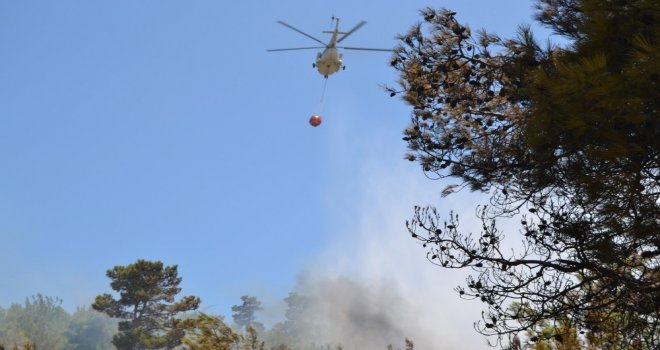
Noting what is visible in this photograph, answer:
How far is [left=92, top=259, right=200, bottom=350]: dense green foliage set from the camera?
42.6 m

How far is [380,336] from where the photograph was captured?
319 feet

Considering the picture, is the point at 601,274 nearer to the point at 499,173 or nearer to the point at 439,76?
the point at 499,173

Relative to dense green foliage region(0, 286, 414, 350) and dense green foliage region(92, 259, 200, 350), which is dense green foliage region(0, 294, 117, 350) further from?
dense green foliage region(92, 259, 200, 350)

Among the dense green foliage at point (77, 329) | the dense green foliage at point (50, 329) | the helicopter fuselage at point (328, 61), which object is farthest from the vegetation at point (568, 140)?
the dense green foliage at point (50, 329)

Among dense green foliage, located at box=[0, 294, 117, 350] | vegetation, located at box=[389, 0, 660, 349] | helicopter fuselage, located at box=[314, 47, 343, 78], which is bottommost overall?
vegetation, located at box=[389, 0, 660, 349]

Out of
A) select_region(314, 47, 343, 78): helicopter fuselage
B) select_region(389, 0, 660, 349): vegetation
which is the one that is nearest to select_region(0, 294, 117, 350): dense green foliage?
select_region(314, 47, 343, 78): helicopter fuselage

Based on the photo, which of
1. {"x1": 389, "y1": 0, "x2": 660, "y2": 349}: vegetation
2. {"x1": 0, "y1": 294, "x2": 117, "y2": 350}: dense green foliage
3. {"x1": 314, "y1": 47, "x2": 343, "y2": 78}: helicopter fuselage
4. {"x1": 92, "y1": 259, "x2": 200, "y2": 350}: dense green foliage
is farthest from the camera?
{"x1": 0, "y1": 294, "x2": 117, "y2": 350}: dense green foliage

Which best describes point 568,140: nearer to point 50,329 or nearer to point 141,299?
point 141,299

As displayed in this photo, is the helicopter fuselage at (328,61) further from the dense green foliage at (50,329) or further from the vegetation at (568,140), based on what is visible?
the dense green foliage at (50,329)

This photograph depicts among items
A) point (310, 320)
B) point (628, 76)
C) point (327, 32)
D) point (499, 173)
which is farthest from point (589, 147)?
point (310, 320)

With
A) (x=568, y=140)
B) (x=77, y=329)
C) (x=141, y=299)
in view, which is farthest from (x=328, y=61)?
(x=77, y=329)

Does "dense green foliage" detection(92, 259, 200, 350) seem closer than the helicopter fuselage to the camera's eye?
No

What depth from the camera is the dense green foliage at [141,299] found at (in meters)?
42.6

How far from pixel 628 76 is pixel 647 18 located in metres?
0.85
